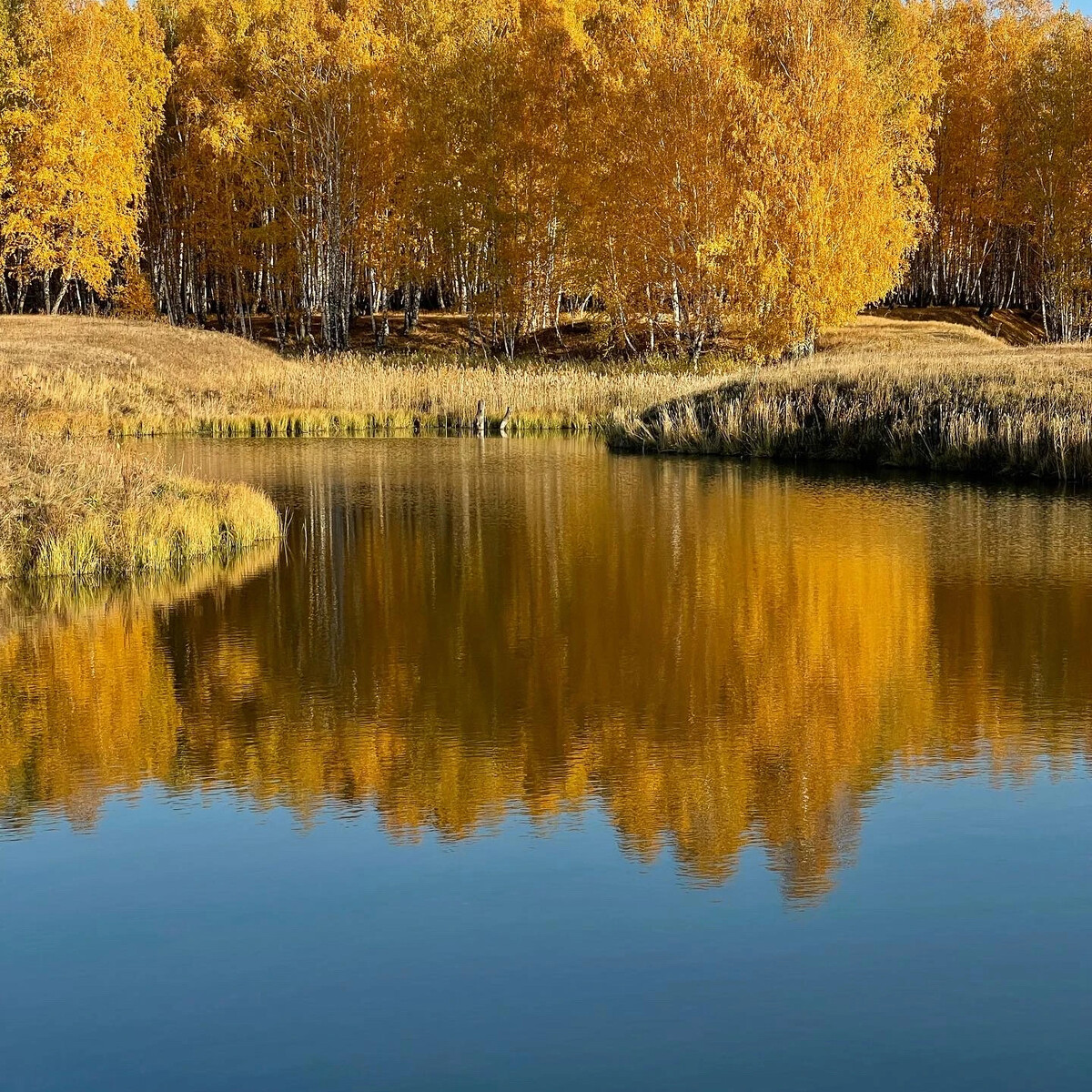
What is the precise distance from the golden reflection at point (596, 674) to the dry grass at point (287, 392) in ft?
40.4

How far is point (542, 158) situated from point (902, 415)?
59.2 feet

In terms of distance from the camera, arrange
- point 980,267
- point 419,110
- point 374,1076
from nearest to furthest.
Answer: point 374,1076
point 419,110
point 980,267

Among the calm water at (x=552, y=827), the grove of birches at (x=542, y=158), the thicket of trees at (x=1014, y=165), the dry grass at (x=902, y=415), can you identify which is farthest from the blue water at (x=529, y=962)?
the thicket of trees at (x=1014, y=165)

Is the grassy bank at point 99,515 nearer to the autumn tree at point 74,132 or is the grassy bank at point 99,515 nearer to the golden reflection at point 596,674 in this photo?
the golden reflection at point 596,674

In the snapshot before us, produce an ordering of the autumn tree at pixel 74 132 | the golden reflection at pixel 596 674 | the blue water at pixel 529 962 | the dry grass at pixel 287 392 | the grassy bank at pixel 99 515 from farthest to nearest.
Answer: the autumn tree at pixel 74 132 < the dry grass at pixel 287 392 < the grassy bank at pixel 99 515 < the golden reflection at pixel 596 674 < the blue water at pixel 529 962

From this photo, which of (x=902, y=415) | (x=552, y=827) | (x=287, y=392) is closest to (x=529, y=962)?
(x=552, y=827)

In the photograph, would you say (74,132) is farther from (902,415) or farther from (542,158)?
(902,415)

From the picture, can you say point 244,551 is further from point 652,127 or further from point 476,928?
point 652,127

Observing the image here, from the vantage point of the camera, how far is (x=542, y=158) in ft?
131

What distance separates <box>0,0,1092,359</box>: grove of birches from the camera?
114 ft

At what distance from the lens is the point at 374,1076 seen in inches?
214

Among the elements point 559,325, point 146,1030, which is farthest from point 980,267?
point 146,1030

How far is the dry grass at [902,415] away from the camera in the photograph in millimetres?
22812

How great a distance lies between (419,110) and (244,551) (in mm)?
27146
